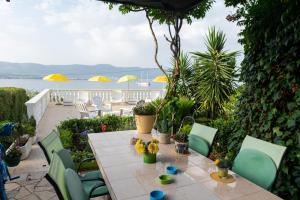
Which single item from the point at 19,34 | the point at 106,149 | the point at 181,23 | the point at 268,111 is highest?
the point at 19,34

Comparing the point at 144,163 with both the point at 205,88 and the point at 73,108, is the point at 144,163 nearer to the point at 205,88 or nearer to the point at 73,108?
the point at 205,88

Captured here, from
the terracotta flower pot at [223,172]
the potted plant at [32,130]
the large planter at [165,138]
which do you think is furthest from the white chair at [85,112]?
the terracotta flower pot at [223,172]

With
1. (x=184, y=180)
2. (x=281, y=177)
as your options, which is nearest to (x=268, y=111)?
(x=281, y=177)

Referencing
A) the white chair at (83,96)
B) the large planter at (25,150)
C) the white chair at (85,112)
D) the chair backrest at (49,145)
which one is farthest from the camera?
the white chair at (83,96)

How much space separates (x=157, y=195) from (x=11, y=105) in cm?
573

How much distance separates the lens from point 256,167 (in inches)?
74.5

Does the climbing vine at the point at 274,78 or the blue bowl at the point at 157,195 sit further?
the climbing vine at the point at 274,78

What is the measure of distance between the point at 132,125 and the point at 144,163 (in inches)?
123

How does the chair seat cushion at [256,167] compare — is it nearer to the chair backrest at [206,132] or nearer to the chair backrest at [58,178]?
the chair backrest at [206,132]

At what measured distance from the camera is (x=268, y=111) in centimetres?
274

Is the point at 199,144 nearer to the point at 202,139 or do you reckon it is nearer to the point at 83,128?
the point at 202,139

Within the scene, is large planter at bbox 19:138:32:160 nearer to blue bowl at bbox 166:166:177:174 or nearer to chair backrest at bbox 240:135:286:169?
blue bowl at bbox 166:166:177:174

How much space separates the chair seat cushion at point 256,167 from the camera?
177 cm

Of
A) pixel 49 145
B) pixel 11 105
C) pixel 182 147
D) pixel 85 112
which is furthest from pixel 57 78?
pixel 182 147
